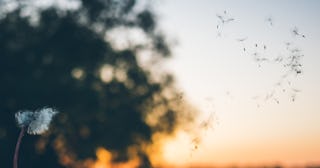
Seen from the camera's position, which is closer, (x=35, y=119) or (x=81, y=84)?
(x=35, y=119)

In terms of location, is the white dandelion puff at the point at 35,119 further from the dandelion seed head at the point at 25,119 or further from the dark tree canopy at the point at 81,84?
the dark tree canopy at the point at 81,84

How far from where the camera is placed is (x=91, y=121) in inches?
1256

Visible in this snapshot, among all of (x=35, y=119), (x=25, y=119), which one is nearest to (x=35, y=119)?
(x=35, y=119)

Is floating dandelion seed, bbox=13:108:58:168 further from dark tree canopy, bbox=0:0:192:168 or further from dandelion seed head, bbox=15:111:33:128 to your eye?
dark tree canopy, bbox=0:0:192:168

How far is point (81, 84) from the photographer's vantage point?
105 ft

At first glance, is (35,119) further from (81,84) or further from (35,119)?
(81,84)

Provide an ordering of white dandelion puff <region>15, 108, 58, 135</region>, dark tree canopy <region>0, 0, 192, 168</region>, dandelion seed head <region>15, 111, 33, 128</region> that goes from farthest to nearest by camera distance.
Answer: dark tree canopy <region>0, 0, 192, 168</region>
dandelion seed head <region>15, 111, 33, 128</region>
white dandelion puff <region>15, 108, 58, 135</region>

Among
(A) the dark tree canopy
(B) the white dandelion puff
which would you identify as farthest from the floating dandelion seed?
(A) the dark tree canopy

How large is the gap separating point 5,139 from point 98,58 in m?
8.10

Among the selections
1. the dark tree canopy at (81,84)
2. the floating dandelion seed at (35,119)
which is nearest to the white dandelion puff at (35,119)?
the floating dandelion seed at (35,119)

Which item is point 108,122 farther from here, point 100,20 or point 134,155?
point 100,20

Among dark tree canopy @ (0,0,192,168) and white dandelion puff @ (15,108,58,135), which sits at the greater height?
dark tree canopy @ (0,0,192,168)

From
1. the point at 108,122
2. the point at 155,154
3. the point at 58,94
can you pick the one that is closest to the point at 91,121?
the point at 108,122

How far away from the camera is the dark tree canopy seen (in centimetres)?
2944
